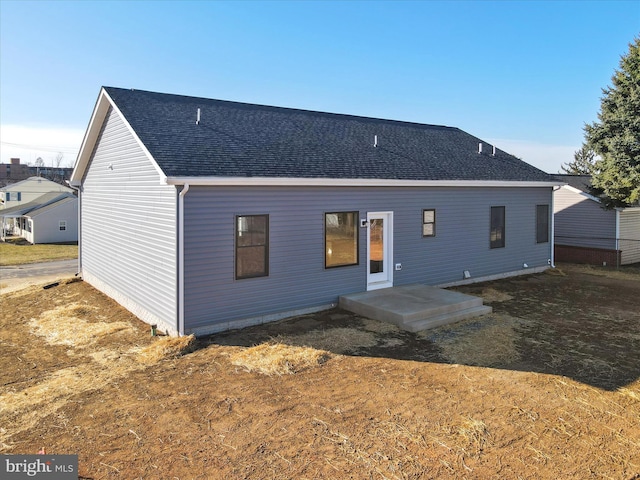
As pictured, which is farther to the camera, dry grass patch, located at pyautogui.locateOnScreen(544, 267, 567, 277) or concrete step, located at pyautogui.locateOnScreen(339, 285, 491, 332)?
dry grass patch, located at pyautogui.locateOnScreen(544, 267, 567, 277)

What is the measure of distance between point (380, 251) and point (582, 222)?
42.4 feet

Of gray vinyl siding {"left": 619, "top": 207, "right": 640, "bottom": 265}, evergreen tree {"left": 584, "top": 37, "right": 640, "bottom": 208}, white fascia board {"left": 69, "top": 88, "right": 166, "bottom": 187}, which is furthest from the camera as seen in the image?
gray vinyl siding {"left": 619, "top": 207, "right": 640, "bottom": 265}

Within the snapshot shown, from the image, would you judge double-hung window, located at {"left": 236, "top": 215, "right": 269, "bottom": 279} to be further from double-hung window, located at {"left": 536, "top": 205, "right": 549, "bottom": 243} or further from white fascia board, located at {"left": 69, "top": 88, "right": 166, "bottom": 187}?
double-hung window, located at {"left": 536, "top": 205, "right": 549, "bottom": 243}

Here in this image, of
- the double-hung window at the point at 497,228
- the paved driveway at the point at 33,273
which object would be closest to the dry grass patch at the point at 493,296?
the double-hung window at the point at 497,228

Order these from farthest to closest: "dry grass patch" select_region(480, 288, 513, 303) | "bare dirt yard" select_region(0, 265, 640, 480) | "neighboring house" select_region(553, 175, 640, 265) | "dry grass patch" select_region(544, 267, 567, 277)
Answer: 1. "neighboring house" select_region(553, 175, 640, 265)
2. "dry grass patch" select_region(544, 267, 567, 277)
3. "dry grass patch" select_region(480, 288, 513, 303)
4. "bare dirt yard" select_region(0, 265, 640, 480)

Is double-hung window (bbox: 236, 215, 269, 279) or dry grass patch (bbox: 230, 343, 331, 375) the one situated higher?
double-hung window (bbox: 236, 215, 269, 279)

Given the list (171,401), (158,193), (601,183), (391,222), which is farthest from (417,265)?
(601,183)

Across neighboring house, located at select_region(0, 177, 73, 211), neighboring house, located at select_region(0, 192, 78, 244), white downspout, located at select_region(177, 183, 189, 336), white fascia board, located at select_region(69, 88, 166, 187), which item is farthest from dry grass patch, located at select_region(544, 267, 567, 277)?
neighboring house, located at select_region(0, 177, 73, 211)

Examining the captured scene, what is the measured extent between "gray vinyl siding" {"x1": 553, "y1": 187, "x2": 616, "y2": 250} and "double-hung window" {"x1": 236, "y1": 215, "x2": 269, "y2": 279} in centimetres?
1616

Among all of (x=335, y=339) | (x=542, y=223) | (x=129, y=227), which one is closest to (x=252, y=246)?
(x=335, y=339)

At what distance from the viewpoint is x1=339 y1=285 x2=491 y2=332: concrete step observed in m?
9.25

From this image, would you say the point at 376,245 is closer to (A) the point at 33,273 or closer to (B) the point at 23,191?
(A) the point at 33,273

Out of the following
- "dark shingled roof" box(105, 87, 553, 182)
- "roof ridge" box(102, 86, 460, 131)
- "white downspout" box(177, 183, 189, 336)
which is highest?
"roof ridge" box(102, 86, 460, 131)

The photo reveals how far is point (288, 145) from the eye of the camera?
11.3 metres
